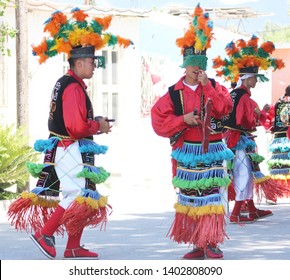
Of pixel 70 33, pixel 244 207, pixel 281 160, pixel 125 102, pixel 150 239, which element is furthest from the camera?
pixel 125 102

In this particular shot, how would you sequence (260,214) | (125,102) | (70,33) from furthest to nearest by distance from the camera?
1. (125,102)
2. (260,214)
3. (70,33)

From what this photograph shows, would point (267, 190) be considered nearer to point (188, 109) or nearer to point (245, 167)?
point (245, 167)

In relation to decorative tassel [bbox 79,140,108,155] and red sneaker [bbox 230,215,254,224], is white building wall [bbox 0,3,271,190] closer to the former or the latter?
red sneaker [bbox 230,215,254,224]

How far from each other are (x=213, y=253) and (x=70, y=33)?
2539 mm

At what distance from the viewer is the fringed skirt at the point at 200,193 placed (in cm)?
1009

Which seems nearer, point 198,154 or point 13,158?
point 198,154

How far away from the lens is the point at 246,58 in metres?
14.4

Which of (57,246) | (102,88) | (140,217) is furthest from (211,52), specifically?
(57,246)

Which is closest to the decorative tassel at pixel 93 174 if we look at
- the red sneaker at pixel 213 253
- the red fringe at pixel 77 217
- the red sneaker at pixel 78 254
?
the red fringe at pixel 77 217

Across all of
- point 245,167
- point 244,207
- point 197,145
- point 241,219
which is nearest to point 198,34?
point 197,145

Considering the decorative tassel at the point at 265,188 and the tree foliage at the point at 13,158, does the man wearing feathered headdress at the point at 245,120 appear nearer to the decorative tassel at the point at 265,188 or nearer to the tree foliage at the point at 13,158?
the decorative tassel at the point at 265,188

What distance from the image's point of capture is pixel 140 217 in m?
15.6
